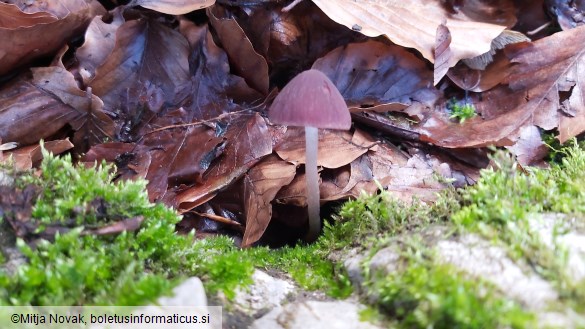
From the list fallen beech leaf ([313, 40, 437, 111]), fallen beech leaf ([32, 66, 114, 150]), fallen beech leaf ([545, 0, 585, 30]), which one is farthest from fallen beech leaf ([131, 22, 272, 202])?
fallen beech leaf ([545, 0, 585, 30])

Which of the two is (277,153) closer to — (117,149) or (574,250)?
(117,149)

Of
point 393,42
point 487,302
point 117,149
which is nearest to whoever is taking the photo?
point 487,302

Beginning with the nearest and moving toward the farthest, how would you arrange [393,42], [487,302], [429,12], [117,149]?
[487,302], [117,149], [393,42], [429,12]

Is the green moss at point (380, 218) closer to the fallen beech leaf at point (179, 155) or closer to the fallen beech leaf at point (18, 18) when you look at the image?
the fallen beech leaf at point (179, 155)

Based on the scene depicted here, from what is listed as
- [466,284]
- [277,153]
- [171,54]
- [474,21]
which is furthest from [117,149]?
[474,21]

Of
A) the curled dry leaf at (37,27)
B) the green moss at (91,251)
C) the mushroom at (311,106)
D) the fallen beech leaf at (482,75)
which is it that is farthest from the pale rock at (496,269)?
the curled dry leaf at (37,27)

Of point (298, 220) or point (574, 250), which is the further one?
point (298, 220)

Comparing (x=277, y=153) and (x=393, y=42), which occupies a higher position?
(x=393, y=42)
